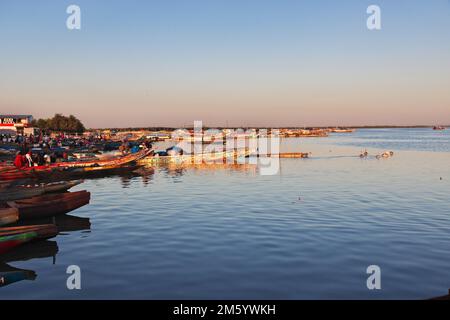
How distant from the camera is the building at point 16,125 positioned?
107 metres

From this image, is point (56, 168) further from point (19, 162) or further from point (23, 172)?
point (23, 172)

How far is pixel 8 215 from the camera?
19766 mm

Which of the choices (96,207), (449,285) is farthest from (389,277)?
(96,207)

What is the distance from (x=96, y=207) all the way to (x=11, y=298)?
1607cm

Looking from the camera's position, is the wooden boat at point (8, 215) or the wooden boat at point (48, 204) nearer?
the wooden boat at point (8, 215)

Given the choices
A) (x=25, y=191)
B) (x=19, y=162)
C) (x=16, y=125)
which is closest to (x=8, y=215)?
(x=25, y=191)

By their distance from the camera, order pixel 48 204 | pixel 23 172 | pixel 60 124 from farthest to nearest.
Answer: pixel 60 124 < pixel 23 172 < pixel 48 204

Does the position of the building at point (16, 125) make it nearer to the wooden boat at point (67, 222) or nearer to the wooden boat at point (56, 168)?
the wooden boat at point (56, 168)

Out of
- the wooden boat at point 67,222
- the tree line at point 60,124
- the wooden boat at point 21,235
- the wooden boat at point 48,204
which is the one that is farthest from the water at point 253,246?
the tree line at point 60,124

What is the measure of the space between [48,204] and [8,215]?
13.0 ft

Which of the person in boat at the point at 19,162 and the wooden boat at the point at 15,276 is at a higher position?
the person in boat at the point at 19,162

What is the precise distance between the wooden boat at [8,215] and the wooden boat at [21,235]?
2.48 metres

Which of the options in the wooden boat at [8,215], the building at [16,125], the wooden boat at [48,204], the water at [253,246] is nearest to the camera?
the water at [253,246]
